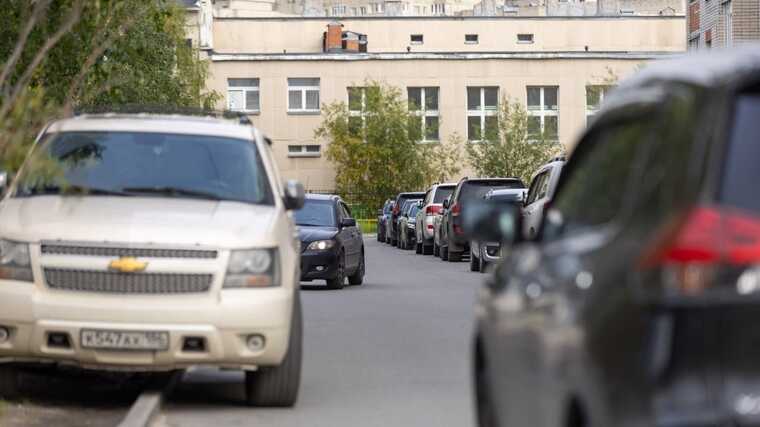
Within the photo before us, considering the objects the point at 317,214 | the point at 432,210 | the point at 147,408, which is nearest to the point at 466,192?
the point at 432,210

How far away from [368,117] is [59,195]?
270 feet

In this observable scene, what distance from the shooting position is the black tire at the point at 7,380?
12.0 meters

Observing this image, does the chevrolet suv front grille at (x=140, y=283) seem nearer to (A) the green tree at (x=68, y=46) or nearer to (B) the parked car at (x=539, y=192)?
(A) the green tree at (x=68, y=46)

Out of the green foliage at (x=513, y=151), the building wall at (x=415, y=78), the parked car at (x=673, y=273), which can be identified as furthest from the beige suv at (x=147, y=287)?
the building wall at (x=415, y=78)

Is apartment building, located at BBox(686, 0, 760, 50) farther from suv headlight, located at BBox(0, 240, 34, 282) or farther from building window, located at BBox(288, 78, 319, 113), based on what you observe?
suv headlight, located at BBox(0, 240, 34, 282)

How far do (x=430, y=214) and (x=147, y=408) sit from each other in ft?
123

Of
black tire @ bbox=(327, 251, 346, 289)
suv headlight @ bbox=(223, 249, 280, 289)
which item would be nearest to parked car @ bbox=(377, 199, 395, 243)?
black tire @ bbox=(327, 251, 346, 289)

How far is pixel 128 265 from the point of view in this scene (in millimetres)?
10969

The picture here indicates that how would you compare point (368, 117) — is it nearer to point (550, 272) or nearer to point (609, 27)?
point (609, 27)

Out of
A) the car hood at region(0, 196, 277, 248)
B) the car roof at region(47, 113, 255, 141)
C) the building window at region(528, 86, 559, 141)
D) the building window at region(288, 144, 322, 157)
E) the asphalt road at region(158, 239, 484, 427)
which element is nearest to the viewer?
the car hood at region(0, 196, 277, 248)

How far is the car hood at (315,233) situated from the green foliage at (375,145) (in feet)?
212

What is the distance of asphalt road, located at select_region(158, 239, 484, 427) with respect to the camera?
11320mm

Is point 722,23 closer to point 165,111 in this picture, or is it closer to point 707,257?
point 165,111

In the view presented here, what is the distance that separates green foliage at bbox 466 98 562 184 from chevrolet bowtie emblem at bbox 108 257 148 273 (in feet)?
251
